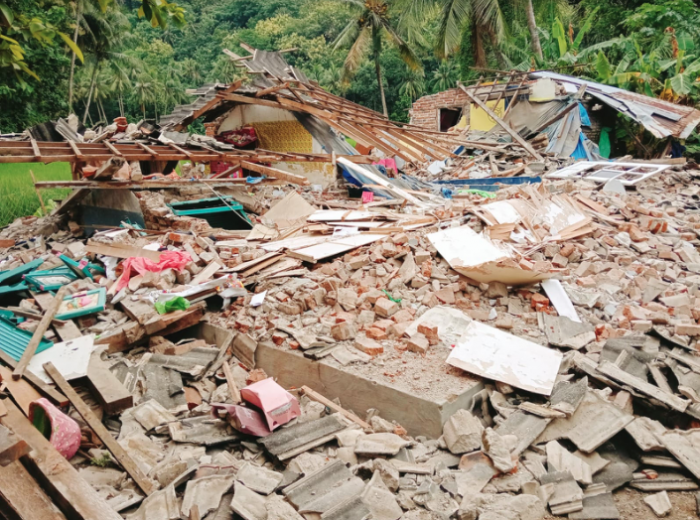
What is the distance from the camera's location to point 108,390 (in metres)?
3.99

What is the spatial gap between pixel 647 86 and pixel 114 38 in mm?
31175

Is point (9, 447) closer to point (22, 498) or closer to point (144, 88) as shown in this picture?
point (22, 498)

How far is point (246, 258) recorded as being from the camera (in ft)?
20.4

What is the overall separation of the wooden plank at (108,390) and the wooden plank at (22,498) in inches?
59.1

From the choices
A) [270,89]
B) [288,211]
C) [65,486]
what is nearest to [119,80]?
[270,89]

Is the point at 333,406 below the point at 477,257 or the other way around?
below

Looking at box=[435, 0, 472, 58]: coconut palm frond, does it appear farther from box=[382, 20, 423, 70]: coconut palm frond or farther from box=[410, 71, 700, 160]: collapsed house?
box=[410, 71, 700, 160]: collapsed house

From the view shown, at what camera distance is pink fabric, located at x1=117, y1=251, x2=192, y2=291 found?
568 centimetres

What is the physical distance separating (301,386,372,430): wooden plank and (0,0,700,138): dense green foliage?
3171 mm

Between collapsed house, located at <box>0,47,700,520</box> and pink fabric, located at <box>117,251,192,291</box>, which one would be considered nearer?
collapsed house, located at <box>0,47,700,520</box>

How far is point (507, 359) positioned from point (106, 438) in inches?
131

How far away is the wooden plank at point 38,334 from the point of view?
3845mm

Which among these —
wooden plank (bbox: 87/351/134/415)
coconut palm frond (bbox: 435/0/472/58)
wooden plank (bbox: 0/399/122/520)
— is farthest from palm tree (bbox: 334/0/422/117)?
wooden plank (bbox: 0/399/122/520)

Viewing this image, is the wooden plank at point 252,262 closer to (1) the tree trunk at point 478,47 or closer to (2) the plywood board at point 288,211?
(2) the plywood board at point 288,211
